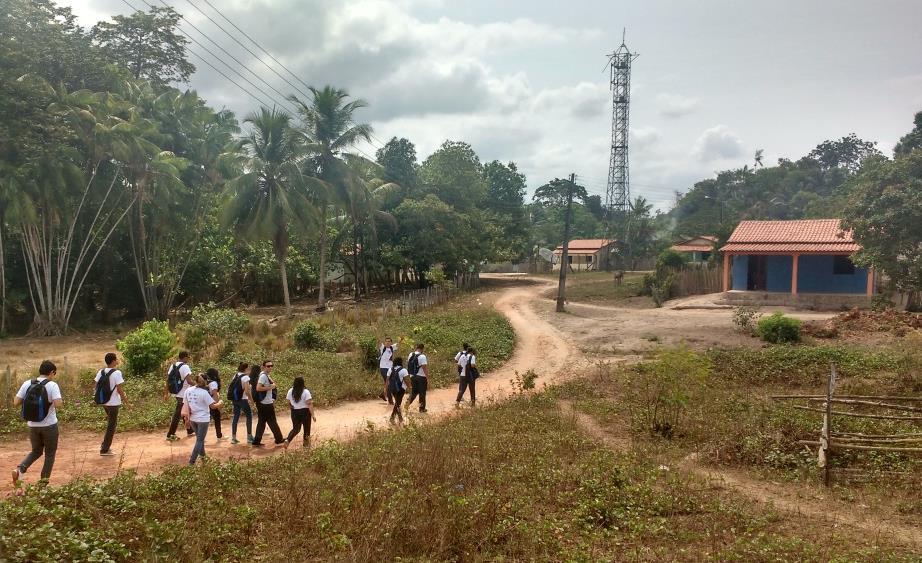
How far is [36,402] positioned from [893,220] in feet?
86.0

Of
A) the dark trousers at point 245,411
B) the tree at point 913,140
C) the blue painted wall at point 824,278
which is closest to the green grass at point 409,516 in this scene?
the dark trousers at point 245,411

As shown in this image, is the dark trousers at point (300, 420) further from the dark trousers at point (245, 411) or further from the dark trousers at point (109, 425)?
the dark trousers at point (109, 425)

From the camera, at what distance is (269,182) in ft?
85.5

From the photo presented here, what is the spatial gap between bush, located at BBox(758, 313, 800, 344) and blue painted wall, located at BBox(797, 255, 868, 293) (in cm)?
1062

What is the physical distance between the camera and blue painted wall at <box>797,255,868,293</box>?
27609 millimetres

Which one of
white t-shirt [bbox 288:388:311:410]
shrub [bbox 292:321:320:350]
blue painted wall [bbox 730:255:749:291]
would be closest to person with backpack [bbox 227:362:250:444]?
white t-shirt [bbox 288:388:311:410]

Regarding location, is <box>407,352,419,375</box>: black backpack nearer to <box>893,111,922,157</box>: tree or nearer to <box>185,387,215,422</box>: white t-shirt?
<box>185,387,215,422</box>: white t-shirt

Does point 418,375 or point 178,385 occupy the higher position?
point 178,385

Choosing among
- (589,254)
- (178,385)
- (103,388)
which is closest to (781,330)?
(178,385)

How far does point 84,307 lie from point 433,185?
21.9 metres

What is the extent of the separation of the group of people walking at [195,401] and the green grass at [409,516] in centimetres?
126

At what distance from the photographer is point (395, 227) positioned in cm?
3538

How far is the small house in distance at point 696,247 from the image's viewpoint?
152 ft

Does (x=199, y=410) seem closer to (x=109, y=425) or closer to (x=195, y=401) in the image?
(x=195, y=401)
